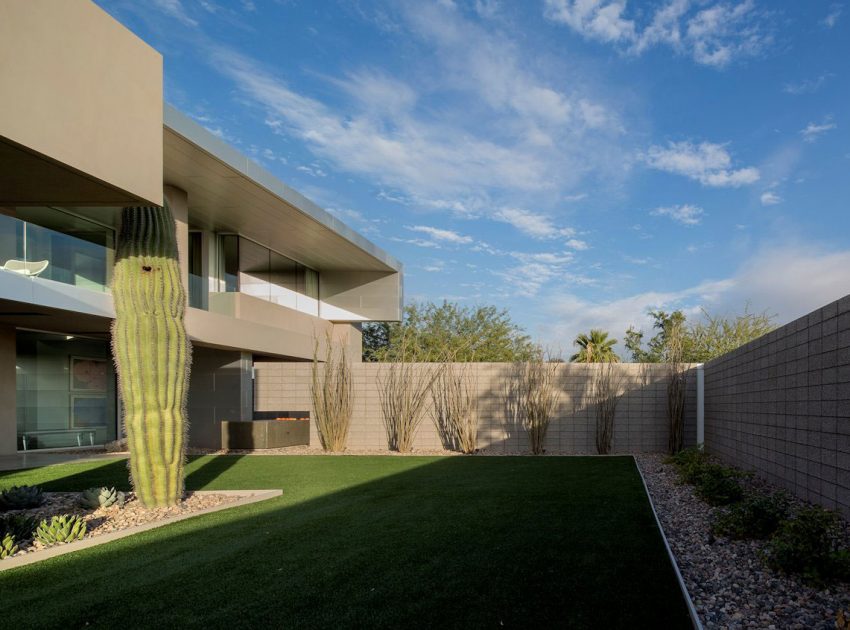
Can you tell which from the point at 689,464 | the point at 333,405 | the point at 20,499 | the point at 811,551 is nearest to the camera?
the point at 811,551

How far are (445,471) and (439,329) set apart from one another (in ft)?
73.5

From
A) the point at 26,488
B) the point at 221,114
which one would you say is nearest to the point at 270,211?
the point at 221,114

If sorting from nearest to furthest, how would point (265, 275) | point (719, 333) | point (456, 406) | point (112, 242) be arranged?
point (112, 242) < point (456, 406) < point (265, 275) < point (719, 333)

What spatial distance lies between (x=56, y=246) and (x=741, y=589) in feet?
32.7

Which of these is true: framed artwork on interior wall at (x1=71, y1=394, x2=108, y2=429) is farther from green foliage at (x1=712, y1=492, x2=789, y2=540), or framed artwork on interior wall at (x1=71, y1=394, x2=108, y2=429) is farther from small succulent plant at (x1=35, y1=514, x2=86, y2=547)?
green foliage at (x1=712, y1=492, x2=789, y2=540)

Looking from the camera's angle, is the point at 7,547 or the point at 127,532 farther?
the point at 127,532

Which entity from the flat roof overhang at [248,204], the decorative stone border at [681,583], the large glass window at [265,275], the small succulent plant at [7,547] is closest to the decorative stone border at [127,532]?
the small succulent plant at [7,547]

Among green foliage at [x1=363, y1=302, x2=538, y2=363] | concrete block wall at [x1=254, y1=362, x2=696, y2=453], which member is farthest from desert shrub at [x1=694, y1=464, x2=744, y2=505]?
green foliage at [x1=363, y1=302, x2=538, y2=363]

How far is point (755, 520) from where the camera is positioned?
4660mm

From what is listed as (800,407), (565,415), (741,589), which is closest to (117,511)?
(741,589)

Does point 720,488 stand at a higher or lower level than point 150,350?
lower

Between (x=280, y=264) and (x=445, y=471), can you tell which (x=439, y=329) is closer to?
(x=280, y=264)

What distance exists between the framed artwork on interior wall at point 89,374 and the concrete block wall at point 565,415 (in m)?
4.87

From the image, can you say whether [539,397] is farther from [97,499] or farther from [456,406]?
[97,499]
